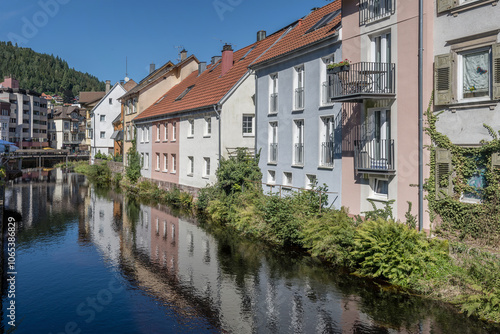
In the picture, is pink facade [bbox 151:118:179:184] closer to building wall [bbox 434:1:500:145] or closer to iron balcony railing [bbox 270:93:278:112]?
iron balcony railing [bbox 270:93:278:112]

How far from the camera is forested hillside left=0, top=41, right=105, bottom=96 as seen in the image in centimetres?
14000

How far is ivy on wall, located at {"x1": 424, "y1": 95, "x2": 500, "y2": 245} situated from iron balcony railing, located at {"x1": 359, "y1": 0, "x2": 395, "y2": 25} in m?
3.72

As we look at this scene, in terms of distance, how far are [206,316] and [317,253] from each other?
554cm

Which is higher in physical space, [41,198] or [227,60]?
[227,60]

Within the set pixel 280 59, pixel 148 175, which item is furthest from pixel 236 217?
pixel 148 175

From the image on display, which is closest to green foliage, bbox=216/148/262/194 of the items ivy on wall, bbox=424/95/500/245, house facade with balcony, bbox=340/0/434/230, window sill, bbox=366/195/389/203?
house facade with balcony, bbox=340/0/434/230

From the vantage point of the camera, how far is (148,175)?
38.6 metres

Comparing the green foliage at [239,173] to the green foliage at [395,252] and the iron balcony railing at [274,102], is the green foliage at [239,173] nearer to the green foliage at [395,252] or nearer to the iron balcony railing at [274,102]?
the iron balcony railing at [274,102]

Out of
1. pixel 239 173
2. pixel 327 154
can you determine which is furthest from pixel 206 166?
pixel 327 154

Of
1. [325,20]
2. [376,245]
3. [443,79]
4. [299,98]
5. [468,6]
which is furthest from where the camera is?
[325,20]

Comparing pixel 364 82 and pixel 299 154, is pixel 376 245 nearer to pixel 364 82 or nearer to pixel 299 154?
pixel 364 82

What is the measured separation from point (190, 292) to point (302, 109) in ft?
35.2

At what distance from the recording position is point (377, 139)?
15.5m

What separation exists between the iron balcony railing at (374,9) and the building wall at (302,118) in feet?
5.82
